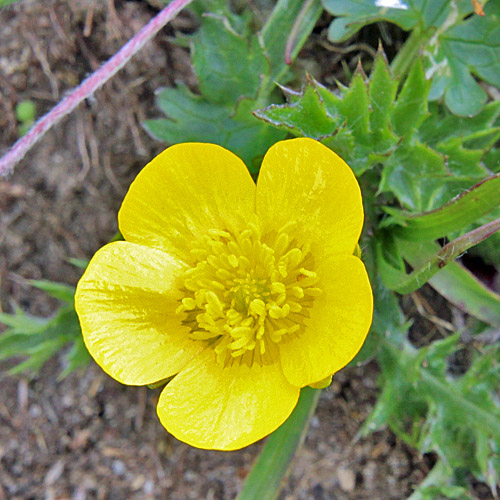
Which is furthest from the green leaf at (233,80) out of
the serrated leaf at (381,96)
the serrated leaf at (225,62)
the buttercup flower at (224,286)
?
the buttercup flower at (224,286)

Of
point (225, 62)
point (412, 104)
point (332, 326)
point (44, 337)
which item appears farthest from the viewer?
point (44, 337)

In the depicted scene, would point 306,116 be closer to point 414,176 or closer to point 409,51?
point 414,176

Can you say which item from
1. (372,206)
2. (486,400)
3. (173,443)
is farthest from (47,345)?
(486,400)

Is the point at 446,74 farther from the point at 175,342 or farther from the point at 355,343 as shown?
the point at 175,342

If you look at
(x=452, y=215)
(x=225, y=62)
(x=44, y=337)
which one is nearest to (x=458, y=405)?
(x=452, y=215)

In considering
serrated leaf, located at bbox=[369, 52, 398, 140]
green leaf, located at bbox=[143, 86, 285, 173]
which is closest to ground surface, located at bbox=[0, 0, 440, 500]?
green leaf, located at bbox=[143, 86, 285, 173]

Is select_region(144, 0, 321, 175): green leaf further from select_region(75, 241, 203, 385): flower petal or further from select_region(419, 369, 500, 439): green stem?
select_region(419, 369, 500, 439): green stem
